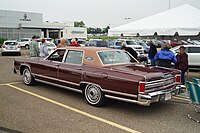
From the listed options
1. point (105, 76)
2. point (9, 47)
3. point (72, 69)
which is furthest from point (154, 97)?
point (9, 47)

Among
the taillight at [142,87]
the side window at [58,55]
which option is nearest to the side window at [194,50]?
the side window at [58,55]

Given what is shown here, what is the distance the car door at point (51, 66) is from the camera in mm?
6980

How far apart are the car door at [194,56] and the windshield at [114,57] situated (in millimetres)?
6702

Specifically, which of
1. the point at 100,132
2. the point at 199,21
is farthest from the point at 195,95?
the point at 199,21

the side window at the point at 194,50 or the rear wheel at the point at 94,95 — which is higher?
the side window at the point at 194,50

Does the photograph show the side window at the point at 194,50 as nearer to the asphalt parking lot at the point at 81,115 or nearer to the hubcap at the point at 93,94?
the asphalt parking lot at the point at 81,115

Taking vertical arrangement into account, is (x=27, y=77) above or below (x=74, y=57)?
below

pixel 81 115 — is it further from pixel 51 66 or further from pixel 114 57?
pixel 51 66

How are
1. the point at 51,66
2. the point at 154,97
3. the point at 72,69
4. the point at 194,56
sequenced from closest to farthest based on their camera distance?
1. the point at 154,97
2. the point at 72,69
3. the point at 51,66
4. the point at 194,56

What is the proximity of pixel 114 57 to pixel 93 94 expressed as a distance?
1244 millimetres

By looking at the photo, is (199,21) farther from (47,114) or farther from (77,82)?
(47,114)

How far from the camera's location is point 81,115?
5324 millimetres

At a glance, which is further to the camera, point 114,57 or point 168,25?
point 168,25

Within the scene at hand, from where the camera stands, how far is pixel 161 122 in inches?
195
